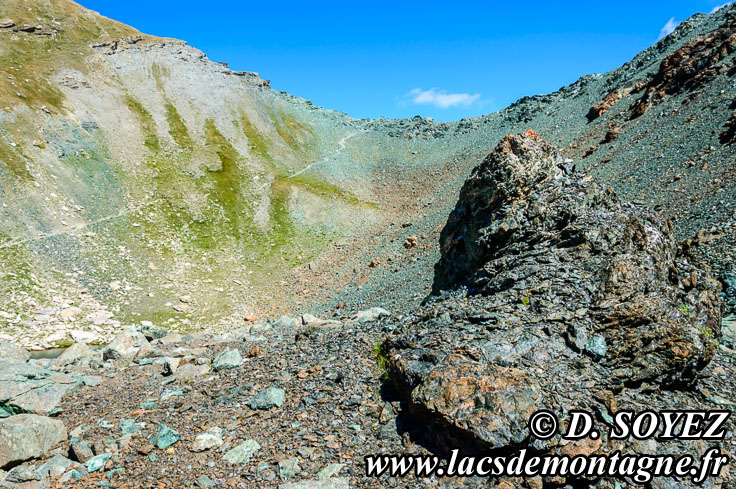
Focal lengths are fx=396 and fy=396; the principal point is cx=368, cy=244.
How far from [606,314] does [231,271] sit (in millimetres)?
37681

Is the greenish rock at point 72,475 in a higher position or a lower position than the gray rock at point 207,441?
lower

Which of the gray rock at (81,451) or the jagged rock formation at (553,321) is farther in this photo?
the gray rock at (81,451)

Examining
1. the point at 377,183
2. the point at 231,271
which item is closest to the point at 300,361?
the point at 231,271

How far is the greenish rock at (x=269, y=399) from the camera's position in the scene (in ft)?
36.3

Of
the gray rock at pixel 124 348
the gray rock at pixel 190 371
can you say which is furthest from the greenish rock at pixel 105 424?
the gray rock at pixel 124 348

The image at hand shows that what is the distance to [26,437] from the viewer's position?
11.0m

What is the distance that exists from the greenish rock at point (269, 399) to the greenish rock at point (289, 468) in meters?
2.22

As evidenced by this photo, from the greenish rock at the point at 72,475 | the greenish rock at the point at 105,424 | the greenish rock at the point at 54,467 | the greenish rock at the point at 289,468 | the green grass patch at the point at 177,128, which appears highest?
the green grass patch at the point at 177,128

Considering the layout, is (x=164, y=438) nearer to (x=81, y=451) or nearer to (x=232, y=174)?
(x=81, y=451)

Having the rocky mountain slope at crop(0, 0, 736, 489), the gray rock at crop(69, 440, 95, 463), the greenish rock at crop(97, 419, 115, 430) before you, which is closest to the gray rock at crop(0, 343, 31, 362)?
the rocky mountain slope at crop(0, 0, 736, 489)

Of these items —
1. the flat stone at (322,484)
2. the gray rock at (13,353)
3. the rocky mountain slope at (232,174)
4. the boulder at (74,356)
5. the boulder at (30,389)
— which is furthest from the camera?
the rocky mountain slope at (232,174)

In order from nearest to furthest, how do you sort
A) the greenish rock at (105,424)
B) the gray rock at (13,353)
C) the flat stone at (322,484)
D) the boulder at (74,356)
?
the flat stone at (322,484)
the greenish rock at (105,424)
the boulder at (74,356)
the gray rock at (13,353)

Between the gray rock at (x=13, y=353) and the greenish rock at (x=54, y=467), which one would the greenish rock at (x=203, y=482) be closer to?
the greenish rock at (x=54, y=467)

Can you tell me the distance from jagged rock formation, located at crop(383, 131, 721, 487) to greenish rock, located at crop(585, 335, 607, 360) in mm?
32
